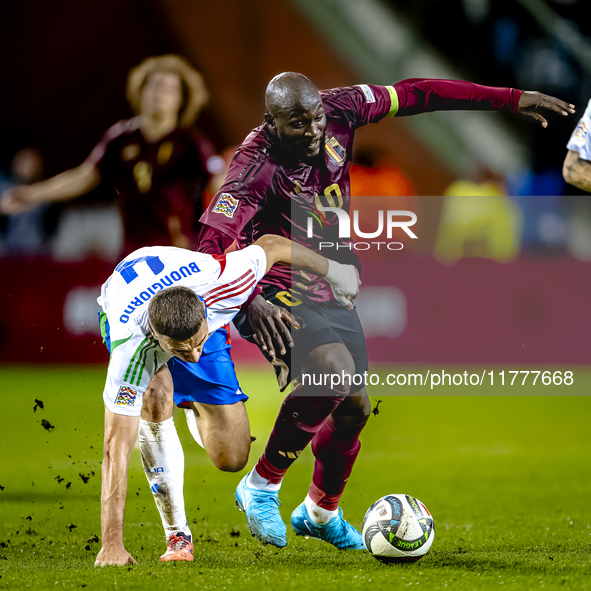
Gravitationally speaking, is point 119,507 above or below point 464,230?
below

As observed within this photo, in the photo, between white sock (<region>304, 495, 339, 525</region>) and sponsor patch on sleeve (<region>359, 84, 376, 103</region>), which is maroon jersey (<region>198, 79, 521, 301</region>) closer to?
sponsor patch on sleeve (<region>359, 84, 376, 103</region>)

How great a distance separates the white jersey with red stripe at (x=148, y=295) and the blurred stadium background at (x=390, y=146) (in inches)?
176

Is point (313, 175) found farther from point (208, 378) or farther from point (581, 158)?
point (581, 158)

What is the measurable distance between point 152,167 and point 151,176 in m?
0.07

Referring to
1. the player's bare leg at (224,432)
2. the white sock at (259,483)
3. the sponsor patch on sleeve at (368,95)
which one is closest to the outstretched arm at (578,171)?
the sponsor patch on sleeve at (368,95)

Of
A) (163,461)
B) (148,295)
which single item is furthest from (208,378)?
(148,295)

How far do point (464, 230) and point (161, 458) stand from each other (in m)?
6.00

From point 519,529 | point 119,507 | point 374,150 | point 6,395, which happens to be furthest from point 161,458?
point 374,150

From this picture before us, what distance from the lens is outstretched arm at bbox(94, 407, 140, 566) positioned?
127 inches

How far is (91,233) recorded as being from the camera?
9648 millimetres

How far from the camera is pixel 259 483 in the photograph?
3955 millimetres

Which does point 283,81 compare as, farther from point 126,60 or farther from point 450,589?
point 126,60

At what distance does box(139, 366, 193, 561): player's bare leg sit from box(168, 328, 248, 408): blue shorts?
0.25 meters

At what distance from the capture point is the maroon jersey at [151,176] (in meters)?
5.43
